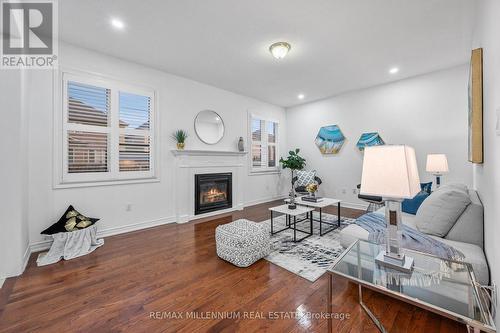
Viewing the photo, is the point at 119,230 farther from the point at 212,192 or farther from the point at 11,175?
the point at 212,192

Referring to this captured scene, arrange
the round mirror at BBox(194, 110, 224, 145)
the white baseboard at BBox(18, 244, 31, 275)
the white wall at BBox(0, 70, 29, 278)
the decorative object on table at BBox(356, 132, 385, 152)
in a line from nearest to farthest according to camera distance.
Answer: the white wall at BBox(0, 70, 29, 278)
the white baseboard at BBox(18, 244, 31, 275)
the round mirror at BBox(194, 110, 224, 145)
the decorative object on table at BBox(356, 132, 385, 152)

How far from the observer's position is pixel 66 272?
214 cm

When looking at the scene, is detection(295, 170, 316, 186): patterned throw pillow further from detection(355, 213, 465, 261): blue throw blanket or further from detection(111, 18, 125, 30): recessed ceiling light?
detection(111, 18, 125, 30): recessed ceiling light

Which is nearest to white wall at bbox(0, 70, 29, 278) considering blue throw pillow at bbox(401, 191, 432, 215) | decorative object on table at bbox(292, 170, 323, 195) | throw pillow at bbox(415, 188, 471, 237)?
throw pillow at bbox(415, 188, 471, 237)

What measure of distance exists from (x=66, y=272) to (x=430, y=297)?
306 centimetres

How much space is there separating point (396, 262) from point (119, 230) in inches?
141

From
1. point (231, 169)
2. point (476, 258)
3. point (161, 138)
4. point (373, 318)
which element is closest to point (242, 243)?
point (373, 318)

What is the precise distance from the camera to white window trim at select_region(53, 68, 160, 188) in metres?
2.80

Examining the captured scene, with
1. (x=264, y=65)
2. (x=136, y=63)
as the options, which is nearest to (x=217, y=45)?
(x=264, y=65)

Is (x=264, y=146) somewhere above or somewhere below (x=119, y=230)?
above

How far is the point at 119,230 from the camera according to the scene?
3254mm

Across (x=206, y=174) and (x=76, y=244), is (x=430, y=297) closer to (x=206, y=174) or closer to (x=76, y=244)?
(x=76, y=244)

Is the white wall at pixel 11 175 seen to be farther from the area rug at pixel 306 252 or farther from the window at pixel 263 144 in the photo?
the window at pixel 263 144

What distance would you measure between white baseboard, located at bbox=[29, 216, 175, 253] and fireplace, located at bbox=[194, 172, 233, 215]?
1.99 ft
